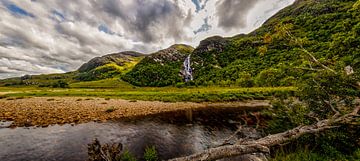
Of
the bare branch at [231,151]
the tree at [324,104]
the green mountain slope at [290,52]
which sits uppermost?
the green mountain slope at [290,52]

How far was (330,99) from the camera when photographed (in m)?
11.0

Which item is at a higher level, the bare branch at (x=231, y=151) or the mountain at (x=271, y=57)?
the mountain at (x=271, y=57)

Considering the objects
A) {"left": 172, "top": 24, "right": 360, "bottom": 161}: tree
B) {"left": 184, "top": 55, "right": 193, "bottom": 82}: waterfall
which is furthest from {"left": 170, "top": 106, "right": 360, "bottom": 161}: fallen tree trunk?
{"left": 184, "top": 55, "right": 193, "bottom": 82}: waterfall

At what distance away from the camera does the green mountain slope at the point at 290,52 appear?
1280 cm

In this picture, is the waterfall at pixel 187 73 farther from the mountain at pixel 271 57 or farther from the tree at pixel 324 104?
the tree at pixel 324 104

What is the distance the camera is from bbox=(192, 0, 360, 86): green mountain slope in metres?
12.8

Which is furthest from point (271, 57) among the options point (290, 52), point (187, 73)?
point (187, 73)

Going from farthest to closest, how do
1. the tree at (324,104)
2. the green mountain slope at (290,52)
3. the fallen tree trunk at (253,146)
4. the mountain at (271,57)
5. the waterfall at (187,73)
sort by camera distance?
1. the waterfall at (187,73)
2. the mountain at (271,57)
3. the green mountain slope at (290,52)
4. the tree at (324,104)
5. the fallen tree trunk at (253,146)

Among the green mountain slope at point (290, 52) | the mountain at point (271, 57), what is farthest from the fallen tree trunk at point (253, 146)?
the mountain at point (271, 57)

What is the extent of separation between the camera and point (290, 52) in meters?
122

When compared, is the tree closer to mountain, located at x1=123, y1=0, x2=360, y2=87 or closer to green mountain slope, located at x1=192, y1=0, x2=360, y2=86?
green mountain slope, located at x1=192, y1=0, x2=360, y2=86

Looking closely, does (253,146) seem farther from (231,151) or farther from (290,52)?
(290,52)

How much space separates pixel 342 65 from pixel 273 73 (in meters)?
7.10

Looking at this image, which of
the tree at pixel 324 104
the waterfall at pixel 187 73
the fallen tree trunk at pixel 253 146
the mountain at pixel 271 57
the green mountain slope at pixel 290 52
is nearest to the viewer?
the fallen tree trunk at pixel 253 146
